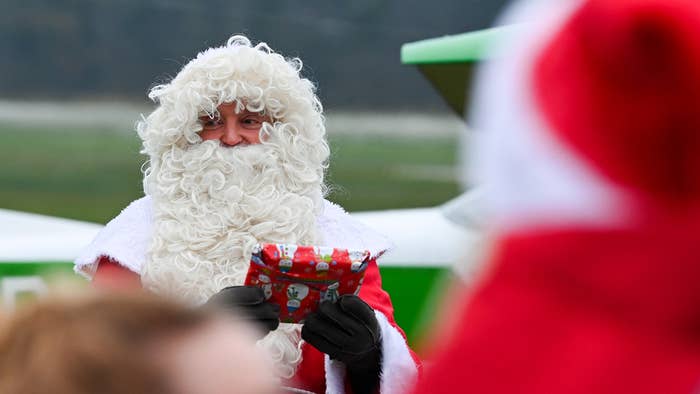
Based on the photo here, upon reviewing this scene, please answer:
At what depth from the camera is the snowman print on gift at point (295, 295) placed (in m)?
2.05

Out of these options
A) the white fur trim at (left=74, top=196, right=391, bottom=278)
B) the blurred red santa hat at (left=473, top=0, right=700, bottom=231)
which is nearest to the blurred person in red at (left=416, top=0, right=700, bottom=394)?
the blurred red santa hat at (left=473, top=0, right=700, bottom=231)

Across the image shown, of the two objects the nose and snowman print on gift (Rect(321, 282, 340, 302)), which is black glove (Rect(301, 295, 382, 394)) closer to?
snowman print on gift (Rect(321, 282, 340, 302))

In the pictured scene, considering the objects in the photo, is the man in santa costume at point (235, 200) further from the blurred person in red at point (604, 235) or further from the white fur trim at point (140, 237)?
the blurred person in red at point (604, 235)

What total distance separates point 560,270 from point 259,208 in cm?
191

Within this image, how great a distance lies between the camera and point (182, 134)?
8.51 ft

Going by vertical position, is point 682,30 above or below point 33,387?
above

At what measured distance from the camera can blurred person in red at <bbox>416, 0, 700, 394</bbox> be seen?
0.64m

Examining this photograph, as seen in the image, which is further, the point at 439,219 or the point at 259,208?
the point at 439,219

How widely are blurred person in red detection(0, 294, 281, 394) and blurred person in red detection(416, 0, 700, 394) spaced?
0.13 m

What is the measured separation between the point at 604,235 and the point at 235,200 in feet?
6.42

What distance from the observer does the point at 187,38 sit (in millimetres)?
7750

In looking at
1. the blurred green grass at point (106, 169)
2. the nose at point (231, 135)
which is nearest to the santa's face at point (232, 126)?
the nose at point (231, 135)

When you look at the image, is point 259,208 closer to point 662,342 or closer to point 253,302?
point 253,302

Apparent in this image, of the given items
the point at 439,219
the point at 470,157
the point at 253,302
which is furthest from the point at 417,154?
the point at 470,157
